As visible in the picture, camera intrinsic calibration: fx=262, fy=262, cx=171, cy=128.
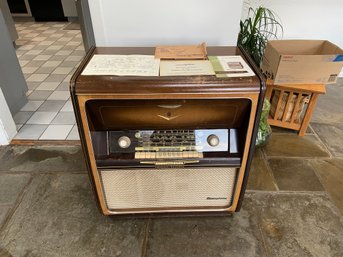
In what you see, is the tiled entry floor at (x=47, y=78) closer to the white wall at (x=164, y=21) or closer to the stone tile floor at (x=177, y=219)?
the stone tile floor at (x=177, y=219)

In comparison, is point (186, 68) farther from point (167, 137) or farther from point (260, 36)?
point (260, 36)

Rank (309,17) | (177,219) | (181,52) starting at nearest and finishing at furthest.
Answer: (181,52), (177,219), (309,17)

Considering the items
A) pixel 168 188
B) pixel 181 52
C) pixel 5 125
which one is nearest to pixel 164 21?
pixel 181 52

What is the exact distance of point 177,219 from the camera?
1.31m

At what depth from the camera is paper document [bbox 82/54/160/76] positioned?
94cm

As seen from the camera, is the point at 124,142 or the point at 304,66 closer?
the point at 124,142

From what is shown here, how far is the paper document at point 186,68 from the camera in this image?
94cm

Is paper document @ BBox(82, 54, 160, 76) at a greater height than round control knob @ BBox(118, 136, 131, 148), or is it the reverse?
paper document @ BBox(82, 54, 160, 76)

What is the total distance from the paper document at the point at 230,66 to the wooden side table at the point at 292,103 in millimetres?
853

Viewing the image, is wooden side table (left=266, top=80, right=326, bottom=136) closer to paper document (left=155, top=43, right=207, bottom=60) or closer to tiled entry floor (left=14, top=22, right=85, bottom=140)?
paper document (left=155, top=43, right=207, bottom=60)

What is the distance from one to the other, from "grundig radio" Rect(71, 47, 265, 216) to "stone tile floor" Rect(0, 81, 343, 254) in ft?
0.34

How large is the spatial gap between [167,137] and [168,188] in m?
0.27

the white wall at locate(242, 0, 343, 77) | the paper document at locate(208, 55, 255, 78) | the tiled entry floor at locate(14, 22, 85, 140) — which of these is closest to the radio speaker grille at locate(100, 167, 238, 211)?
the paper document at locate(208, 55, 255, 78)

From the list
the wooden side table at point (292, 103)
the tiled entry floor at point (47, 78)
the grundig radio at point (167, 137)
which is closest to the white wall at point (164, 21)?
the grundig radio at point (167, 137)
